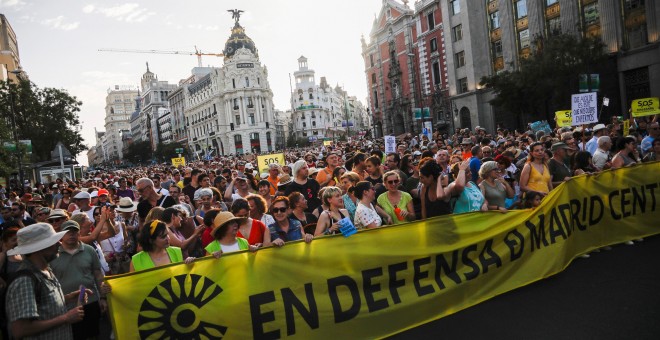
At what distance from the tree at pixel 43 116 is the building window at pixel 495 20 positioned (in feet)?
128

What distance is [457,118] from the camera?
4072 cm

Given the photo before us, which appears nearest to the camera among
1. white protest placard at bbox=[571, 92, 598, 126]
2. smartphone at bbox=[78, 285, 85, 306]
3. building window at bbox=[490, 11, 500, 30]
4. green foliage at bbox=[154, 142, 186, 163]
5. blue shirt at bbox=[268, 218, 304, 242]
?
smartphone at bbox=[78, 285, 85, 306]

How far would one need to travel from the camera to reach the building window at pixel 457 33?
40.2 m

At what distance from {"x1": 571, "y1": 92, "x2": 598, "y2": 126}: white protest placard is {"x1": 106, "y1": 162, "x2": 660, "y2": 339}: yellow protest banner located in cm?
577

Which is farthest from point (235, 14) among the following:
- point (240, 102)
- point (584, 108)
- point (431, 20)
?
point (584, 108)

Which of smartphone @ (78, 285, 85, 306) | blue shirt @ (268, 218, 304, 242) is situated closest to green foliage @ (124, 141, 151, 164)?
blue shirt @ (268, 218, 304, 242)

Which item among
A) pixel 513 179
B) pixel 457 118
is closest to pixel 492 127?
pixel 457 118

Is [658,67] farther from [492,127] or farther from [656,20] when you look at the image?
[492,127]

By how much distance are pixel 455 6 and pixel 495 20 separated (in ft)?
18.2

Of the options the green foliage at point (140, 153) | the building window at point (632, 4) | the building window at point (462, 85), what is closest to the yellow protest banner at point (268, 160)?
the building window at point (632, 4)

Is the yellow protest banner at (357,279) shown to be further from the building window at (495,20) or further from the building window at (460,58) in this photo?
the building window at (460,58)

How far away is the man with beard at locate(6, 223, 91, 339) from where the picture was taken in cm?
312

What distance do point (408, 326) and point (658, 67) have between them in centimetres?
2715

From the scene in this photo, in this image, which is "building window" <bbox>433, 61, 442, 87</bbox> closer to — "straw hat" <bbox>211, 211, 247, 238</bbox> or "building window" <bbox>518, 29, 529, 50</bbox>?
"building window" <bbox>518, 29, 529, 50</bbox>
